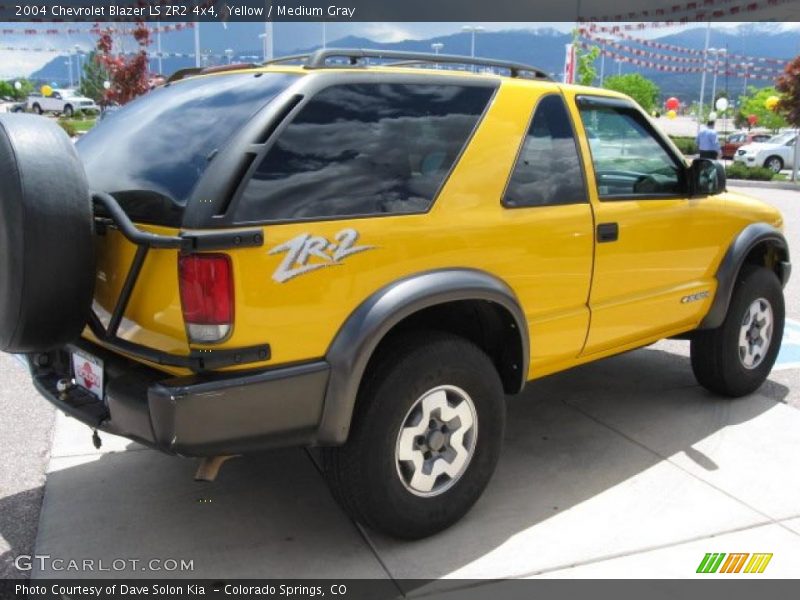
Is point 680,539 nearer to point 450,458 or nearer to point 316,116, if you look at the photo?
point 450,458

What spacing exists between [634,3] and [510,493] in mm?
32263

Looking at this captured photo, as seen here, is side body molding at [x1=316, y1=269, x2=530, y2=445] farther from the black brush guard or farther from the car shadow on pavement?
the car shadow on pavement

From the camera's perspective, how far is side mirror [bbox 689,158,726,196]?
4262mm

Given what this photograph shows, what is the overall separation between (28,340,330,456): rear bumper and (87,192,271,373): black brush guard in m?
0.06

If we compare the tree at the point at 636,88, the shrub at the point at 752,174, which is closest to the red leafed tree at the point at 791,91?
the shrub at the point at 752,174

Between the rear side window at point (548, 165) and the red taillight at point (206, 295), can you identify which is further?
the rear side window at point (548, 165)

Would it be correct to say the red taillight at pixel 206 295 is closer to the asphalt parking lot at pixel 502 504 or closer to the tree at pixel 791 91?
the asphalt parking lot at pixel 502 504

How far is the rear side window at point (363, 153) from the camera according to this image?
2668 mm

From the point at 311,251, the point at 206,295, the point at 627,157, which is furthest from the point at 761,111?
Answer: the point at 206,295

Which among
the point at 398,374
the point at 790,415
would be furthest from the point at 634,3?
the point at 398,374

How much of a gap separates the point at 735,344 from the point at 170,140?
3.44 meters

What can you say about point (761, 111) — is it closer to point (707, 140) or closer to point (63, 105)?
point (707, 140)

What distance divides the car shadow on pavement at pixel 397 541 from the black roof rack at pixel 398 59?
1.93 metres

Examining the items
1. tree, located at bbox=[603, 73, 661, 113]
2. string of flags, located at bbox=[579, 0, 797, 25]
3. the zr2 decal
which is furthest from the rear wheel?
tree, located at bbox=[603, 73, 661, 113]
